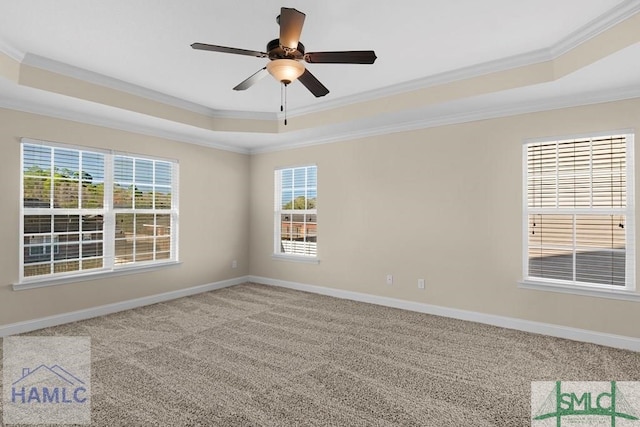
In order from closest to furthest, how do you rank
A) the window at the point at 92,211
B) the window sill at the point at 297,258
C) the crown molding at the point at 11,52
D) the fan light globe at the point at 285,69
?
the fan light globe at the point at 285,69 < the crown molding at the point at 11,52 < the window at the point at 92,211 < the window sill at the point at 297,258

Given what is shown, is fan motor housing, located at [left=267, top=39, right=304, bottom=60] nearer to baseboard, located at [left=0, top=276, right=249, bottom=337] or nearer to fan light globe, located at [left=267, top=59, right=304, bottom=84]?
fan light globe, located at [left=267, top=59, right=304, bottom=84]

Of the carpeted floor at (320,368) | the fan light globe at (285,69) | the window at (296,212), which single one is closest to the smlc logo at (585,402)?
the carpeted floor at (320,368)

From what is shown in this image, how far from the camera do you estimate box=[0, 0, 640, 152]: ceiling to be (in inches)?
103

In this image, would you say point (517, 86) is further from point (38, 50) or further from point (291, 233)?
point (38, 50)

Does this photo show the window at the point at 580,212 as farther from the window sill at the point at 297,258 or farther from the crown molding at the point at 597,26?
the window sill at the point at 297,258

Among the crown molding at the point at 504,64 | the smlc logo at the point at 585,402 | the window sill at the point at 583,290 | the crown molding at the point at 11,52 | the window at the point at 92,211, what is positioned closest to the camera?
the smlc logo at the point at 585,402

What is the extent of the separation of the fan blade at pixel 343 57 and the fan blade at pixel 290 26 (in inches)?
5.5

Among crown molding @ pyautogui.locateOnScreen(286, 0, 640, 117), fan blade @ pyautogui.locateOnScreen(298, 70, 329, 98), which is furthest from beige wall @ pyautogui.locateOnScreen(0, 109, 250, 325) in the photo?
fan blade @ pyautogui.locateOnScreen(298, 70, 329, 98)

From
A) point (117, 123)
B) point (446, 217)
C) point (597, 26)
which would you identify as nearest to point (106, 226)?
point (117, 123)

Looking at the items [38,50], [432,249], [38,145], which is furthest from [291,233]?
[38,50]

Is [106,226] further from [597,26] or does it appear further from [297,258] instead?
[597,26]

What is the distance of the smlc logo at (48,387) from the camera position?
2.52m

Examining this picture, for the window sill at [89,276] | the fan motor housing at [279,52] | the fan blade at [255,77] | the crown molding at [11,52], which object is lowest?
the window sill at [89,276]

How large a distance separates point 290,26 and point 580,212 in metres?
3.45
